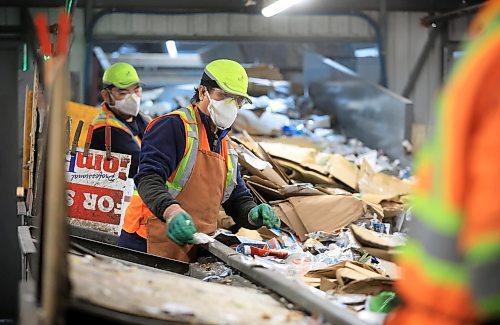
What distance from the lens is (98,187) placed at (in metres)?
5.75

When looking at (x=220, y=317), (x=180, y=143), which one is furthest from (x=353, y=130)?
(x=220, y=317)

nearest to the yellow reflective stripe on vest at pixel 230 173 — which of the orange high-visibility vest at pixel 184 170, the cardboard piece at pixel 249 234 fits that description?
the orange high-visibility vest at pixel 184 170

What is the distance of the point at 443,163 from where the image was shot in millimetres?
1684

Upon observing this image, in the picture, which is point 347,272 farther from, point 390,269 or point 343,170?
point 343,170

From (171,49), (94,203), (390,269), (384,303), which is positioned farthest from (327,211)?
(171,49)

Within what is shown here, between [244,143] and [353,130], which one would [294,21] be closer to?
[353,130]

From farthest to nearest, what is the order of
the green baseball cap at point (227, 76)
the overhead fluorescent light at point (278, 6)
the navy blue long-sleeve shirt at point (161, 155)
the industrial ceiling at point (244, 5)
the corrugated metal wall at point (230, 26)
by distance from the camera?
the corrugated metal wall at point (230, 26)
the industrial ceiling at point (244, 5)
the overhead fluorescent light at point (278, 6)
the green baseball cap at point (227, 76)
the navy blue long-sleeve shirt at point (161, 155)

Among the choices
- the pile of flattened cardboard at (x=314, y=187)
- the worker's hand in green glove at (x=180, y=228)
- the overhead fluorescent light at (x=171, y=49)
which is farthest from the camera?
the overhead fluorescent light at (x=171, y=49)

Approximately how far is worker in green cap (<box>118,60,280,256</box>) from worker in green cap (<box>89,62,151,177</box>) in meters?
1.46

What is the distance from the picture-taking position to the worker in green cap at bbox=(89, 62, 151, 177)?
5.94 metres

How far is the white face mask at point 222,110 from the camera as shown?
4.36 meters

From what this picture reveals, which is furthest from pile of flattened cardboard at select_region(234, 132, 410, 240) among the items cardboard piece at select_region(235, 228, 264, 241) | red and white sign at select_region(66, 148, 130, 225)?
red and white sign at select_region(66, 148, 130, 225)

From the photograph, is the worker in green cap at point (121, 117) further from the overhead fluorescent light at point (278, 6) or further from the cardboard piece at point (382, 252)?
the cardboard piece at point (382, 252)

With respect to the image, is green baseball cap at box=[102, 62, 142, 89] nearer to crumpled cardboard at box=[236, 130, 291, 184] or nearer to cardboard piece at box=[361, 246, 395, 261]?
crumpled cardboard at box=[236, 130, 291, 184]
